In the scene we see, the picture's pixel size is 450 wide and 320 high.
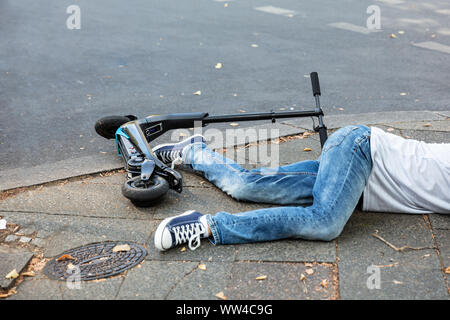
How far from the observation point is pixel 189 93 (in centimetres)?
626

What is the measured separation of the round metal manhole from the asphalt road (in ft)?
5.35

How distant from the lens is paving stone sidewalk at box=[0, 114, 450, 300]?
2723 mm

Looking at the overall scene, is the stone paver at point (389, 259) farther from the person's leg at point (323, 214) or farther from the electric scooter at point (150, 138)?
the electric scooter at point (150, 138)

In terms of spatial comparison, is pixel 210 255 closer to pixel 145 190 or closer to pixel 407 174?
pixel 145 190

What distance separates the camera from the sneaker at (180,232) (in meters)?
3.00

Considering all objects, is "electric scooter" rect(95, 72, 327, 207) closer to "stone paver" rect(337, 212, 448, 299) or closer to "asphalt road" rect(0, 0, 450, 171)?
"stone paver" rect(337, 212, 448, 299)

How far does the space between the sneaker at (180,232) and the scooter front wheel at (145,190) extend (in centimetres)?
40

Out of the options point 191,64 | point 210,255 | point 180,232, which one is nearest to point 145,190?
point 180,232

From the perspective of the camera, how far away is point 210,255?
302 cm

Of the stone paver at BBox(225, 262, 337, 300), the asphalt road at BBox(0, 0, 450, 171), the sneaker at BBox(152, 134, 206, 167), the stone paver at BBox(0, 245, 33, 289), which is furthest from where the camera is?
the asphalt road at BBox(0, 0, 450, 171)

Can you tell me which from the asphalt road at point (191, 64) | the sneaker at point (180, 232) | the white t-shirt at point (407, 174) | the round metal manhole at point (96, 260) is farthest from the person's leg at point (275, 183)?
the asphalt road at point (191, 64)

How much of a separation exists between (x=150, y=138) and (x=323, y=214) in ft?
5.06

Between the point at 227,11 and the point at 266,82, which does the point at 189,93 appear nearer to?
the point at 266,82

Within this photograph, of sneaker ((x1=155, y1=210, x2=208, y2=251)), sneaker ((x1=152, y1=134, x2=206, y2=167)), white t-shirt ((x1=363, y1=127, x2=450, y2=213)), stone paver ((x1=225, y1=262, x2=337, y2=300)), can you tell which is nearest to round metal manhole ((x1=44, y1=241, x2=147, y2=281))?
sneaker ((x1=155, y1=210, x2=208, y2=251))
